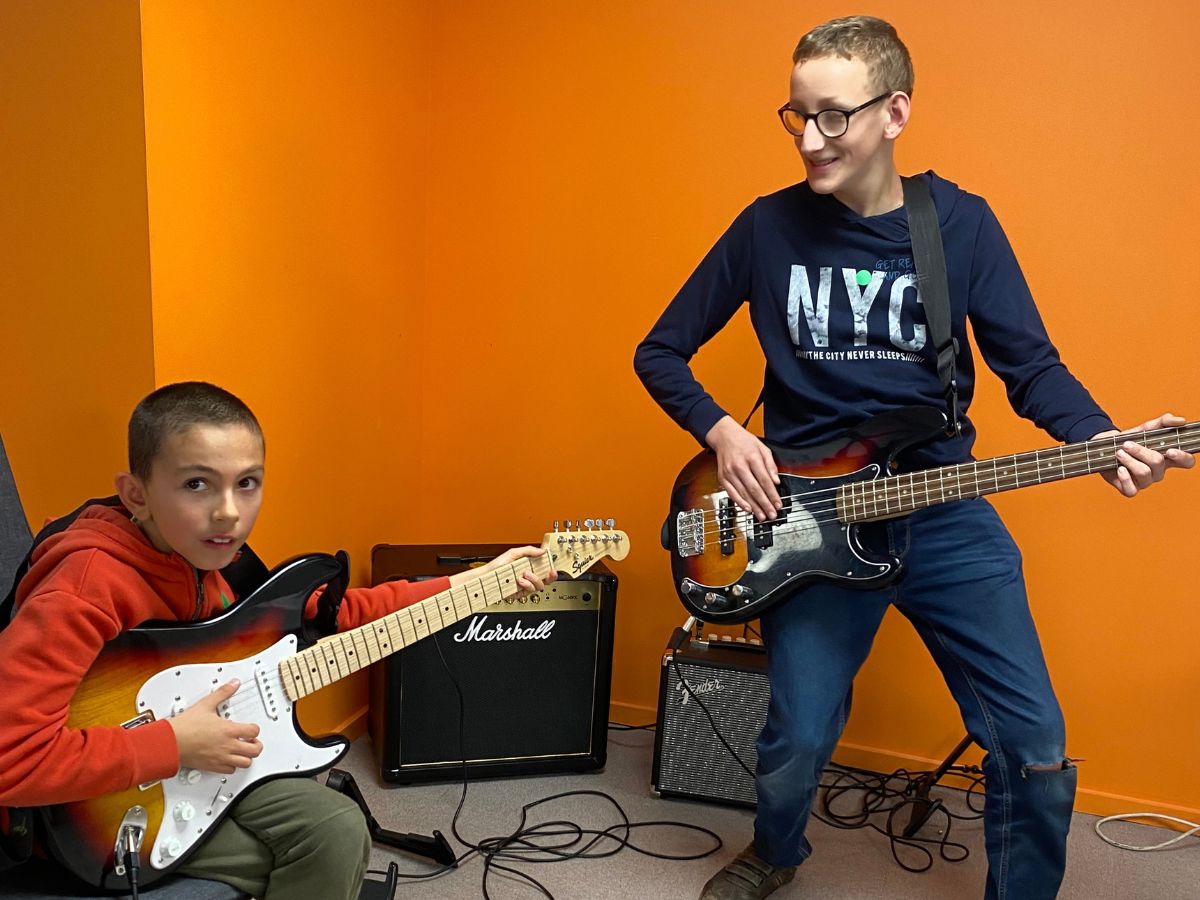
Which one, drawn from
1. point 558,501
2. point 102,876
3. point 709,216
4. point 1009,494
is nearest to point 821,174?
point 709,216

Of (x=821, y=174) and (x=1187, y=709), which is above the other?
(x=821, y=174)

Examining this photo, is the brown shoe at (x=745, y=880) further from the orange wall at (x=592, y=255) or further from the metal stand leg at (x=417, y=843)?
the orange wall at (x=592, y=255)

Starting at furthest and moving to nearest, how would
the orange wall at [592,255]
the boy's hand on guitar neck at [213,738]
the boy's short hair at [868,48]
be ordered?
the orange wall at [592,255], the boy's short hair at [868,48], the boy's hand on guitar neck at [213,738]

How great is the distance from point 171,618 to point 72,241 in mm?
877

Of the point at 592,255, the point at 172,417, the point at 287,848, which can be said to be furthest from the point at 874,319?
the point at 287,848

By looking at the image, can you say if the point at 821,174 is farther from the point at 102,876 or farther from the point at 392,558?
the point at 102,876

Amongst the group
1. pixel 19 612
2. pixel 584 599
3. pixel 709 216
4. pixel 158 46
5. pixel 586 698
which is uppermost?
pixel 158 46

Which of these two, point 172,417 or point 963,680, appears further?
point 963,680

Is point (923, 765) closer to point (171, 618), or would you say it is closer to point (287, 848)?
point (287, 848)

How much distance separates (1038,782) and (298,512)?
1.66 m

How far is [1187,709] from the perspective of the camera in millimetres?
2486

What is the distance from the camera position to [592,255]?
2.83 m

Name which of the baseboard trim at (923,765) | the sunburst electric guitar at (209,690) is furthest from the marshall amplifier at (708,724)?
the sunburst electric guitar at (209,690)

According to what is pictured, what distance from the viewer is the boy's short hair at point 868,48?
6.07 feet
